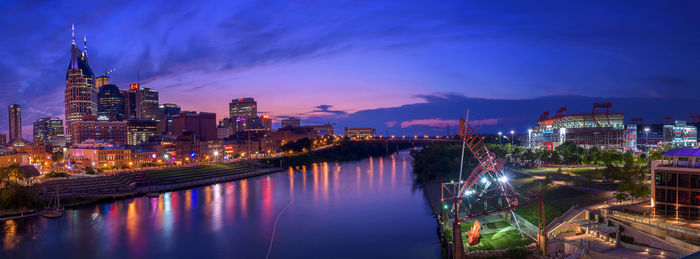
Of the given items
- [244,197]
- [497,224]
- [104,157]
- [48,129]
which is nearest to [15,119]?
[48,129]

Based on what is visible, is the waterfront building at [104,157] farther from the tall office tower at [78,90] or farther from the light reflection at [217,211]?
the tall office tower at [78,90]

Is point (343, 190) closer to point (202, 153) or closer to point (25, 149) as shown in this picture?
point (202, 153)

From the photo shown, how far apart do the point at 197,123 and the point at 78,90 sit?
139 feet

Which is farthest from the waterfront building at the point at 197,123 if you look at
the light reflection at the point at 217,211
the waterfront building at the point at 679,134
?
the waterfront building at the point at 679,134

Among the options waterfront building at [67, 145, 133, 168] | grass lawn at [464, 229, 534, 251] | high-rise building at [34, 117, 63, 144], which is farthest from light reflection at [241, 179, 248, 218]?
high-rise building at [34, 117, 63, 144]

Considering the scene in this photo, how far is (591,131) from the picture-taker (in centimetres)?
6675

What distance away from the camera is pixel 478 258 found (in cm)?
1989

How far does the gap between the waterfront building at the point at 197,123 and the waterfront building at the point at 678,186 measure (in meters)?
154

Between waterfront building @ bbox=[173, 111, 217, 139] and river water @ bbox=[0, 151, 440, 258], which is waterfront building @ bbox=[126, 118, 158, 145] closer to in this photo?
waterfront building @ bbox=[173, 111, 217, 139]

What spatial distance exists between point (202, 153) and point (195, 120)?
82385 mm

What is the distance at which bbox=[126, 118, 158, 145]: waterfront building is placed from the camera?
135375 millimetres

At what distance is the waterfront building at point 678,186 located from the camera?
18.9 m

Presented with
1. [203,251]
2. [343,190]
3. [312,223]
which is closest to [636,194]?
[312,223]

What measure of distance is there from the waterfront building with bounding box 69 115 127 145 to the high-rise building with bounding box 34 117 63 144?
61232 millimetres
